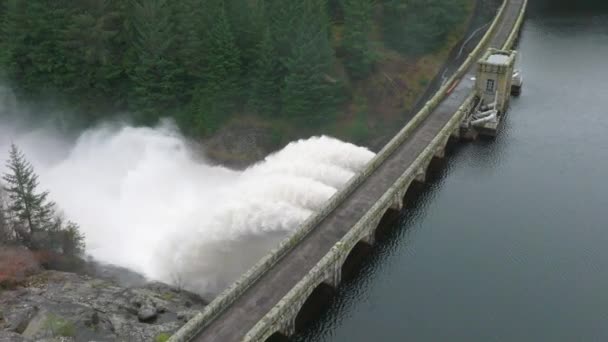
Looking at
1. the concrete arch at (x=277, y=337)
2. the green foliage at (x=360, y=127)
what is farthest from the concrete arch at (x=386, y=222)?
the green foliage at (x=360, y=127)

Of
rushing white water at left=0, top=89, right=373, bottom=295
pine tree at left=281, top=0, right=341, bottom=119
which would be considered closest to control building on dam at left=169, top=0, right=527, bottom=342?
rushing white water at left=0, top=89, right=373, bottom=295

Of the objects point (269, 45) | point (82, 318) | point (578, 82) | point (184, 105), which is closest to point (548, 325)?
point (82, 318)

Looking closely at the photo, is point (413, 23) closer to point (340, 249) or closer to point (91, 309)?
point (340, 249)

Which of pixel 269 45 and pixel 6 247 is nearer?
pixel 6 247

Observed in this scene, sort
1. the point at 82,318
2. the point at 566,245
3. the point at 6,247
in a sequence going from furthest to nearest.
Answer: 1. the point at 566,245
2. the point at 6,247
3. the point at 82,318

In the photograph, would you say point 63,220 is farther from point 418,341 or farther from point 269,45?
point 418,341

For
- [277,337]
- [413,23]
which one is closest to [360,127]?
[413,23]
